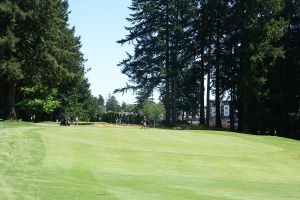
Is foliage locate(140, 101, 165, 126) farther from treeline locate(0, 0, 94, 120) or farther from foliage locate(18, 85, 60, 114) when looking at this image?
treeline locate(0, 0, 94, 120)

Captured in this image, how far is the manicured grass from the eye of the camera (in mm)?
13461

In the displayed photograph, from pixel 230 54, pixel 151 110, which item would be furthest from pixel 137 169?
pixel 151 110

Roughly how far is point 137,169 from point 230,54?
4410cm

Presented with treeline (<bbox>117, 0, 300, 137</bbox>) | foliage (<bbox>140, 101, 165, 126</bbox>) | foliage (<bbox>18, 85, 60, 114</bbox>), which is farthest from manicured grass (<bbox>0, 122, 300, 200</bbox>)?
foliage (<bbox>140, 101, 165, 126</bbox>)

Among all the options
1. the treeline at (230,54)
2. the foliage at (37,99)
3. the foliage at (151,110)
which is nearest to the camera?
the treeline at (230,54)

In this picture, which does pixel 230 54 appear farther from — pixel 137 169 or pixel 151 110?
pixel 151 110

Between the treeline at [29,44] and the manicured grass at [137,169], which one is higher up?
the treeline at [29,44]

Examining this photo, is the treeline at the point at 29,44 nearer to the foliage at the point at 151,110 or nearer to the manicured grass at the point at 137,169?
the manicured grass at the point at 137,169

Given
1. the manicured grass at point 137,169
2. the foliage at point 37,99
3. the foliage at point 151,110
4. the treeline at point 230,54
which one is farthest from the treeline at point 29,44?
the foliage at point 151,110

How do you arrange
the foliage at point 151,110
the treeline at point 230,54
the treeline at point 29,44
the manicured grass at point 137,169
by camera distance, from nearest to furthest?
the manicured grass at point 137,169
the treeline at point 29,44
the treeline at point 230,54
the foliage at point 151,110

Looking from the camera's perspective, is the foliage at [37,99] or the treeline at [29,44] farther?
the foliage at [37,99]

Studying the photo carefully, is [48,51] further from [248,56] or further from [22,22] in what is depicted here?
[248,56]

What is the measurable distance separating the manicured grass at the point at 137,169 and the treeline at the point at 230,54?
89.1 feet

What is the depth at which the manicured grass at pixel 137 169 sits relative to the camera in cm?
1346
